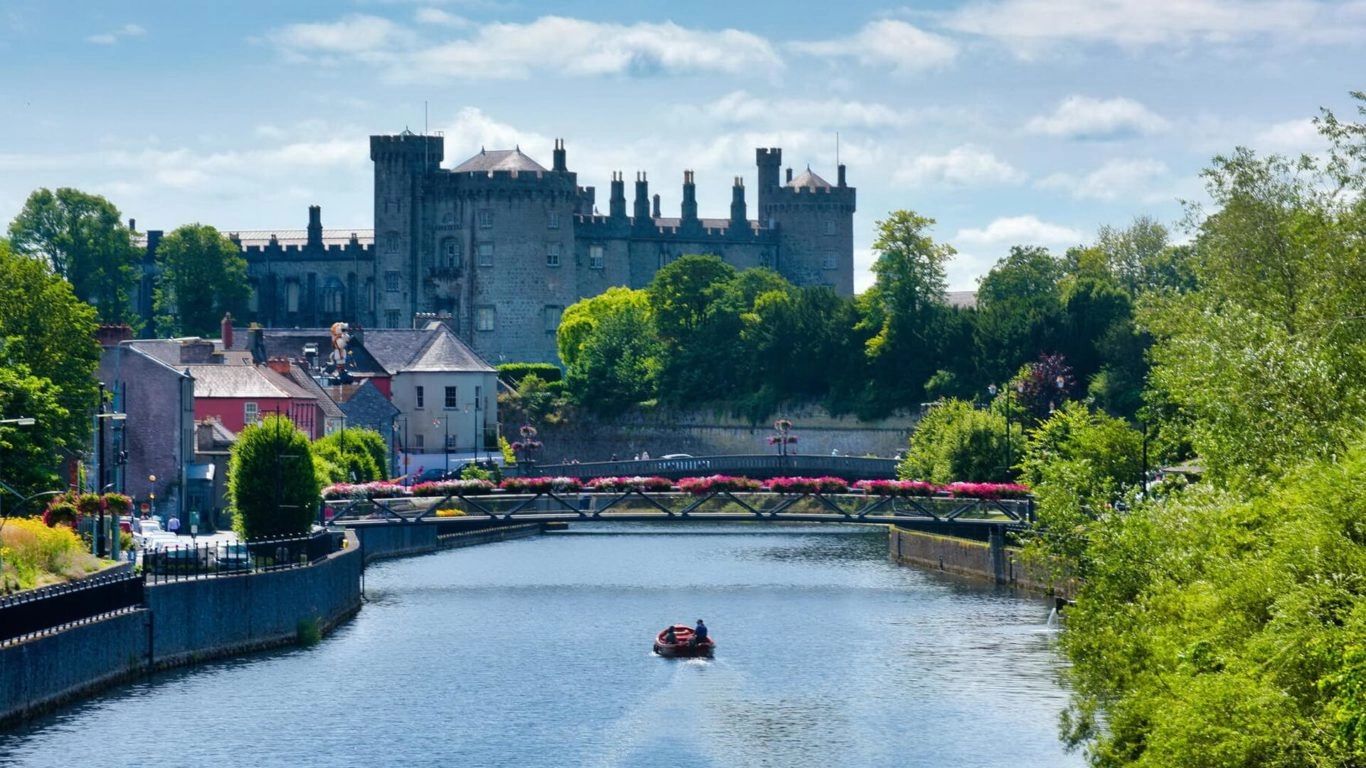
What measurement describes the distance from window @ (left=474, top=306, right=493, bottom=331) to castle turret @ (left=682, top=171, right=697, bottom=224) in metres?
20.4

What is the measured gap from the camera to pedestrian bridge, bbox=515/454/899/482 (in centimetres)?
10900

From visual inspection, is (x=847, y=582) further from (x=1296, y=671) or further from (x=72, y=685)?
(x=1296, y=671)

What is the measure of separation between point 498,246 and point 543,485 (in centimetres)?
8223

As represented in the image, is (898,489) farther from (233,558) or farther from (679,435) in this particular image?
(679,435)

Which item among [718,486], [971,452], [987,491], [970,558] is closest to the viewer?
[987,491]

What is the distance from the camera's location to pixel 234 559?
6369 centimetres

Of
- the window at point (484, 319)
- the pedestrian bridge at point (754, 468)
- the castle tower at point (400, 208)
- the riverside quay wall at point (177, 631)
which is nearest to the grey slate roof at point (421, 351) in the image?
the pedestrian bridge at point (754, 468)

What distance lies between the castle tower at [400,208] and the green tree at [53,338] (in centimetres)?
8163

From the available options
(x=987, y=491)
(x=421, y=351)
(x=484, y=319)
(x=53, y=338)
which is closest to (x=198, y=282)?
(x=484, y=319)

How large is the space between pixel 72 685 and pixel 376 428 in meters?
71.7

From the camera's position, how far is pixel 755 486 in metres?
82.2

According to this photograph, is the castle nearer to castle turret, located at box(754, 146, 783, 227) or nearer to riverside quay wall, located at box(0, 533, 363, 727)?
castle turret, located at box(754, 146, 783, 227)

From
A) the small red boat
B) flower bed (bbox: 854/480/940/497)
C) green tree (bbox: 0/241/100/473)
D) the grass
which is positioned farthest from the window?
the grass

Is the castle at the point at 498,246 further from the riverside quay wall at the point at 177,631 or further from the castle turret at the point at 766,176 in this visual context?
the riverside quay wall at the point at 177,631
